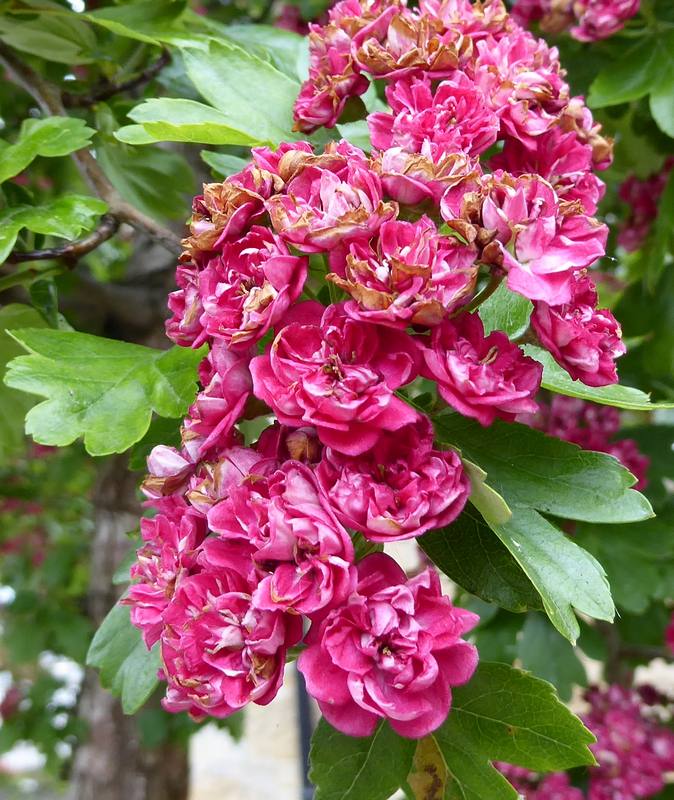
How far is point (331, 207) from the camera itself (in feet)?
1.60

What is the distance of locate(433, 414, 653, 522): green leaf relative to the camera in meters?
0.52

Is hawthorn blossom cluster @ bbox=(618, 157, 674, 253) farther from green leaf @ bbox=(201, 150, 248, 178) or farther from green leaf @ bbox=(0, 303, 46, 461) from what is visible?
green leaf @ bbox=(0, 303, 46, 461)

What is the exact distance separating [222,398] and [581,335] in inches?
8.1

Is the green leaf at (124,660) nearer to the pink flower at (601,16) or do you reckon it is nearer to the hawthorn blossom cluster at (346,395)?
the hawthorn blossom cluster at (346,395)

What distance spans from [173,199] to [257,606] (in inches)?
27.1

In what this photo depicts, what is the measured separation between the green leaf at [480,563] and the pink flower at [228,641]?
0.39 feet

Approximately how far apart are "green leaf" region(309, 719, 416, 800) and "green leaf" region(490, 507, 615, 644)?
0.51 feet

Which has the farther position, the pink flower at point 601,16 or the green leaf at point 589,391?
the pink flower at point 601,16

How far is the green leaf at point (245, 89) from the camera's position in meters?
0.68

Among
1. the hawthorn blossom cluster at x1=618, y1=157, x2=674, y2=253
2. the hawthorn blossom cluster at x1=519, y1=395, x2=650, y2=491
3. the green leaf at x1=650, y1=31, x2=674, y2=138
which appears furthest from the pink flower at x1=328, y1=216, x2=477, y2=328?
the hawthorn blossom cluster at x1=618, y1=157, x2=674, y2=253

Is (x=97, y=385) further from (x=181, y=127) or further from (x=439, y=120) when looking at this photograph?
(x=439, y=120)

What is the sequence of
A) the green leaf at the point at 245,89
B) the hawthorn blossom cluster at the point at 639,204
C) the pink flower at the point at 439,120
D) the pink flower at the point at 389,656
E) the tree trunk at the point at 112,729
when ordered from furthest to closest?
the tree trunk at the point at 112,729, the hawthorn blossom cluster at the point at 639,204, the green leaf at the point at 245,89, the pink flower at the point at 439,120, the pink flower at the point at 389,656

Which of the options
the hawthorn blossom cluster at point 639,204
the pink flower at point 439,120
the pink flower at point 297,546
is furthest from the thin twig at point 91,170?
the hawthorn blossom cluster at point 639,204

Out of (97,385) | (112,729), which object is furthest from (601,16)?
(112,729)
